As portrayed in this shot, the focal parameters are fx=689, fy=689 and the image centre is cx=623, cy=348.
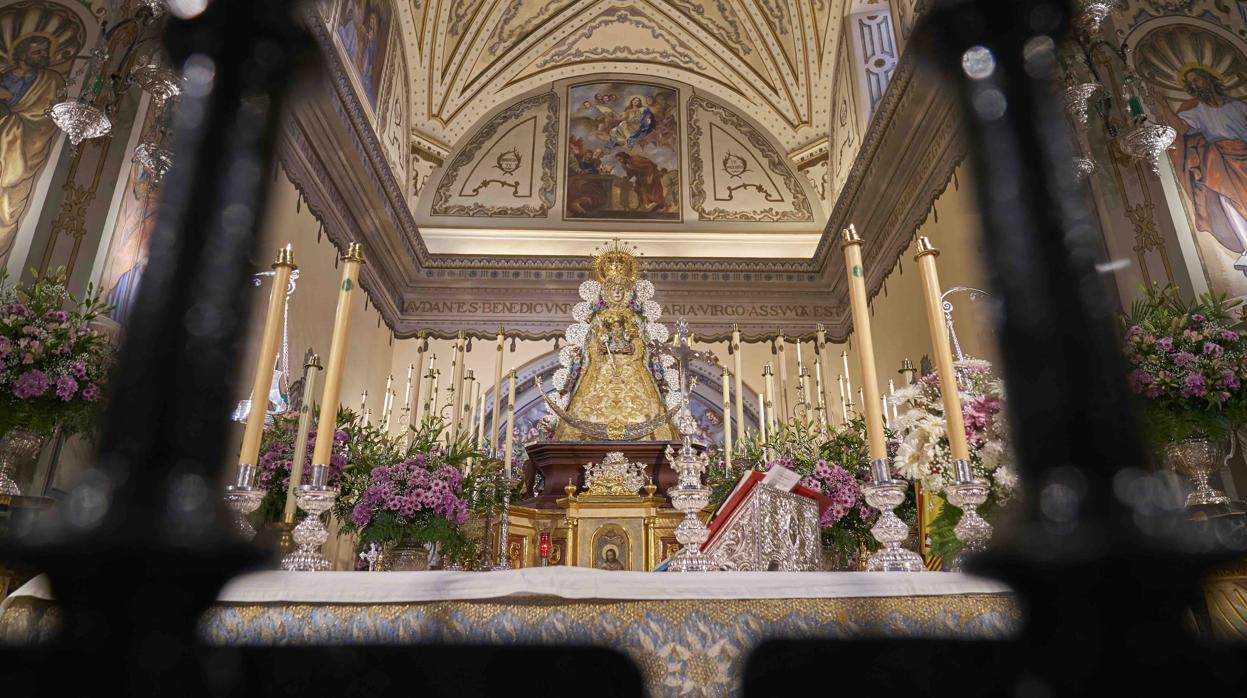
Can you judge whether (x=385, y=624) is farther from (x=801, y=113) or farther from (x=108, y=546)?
(x=801, y=113)

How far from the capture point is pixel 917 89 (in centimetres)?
561

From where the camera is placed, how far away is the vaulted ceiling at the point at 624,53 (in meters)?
9.56

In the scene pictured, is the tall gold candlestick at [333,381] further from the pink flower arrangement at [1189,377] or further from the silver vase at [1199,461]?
the silver vase at [1199,461]

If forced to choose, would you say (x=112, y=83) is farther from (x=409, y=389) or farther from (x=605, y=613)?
(x=409, y=389)

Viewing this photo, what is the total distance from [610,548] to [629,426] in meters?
1.05

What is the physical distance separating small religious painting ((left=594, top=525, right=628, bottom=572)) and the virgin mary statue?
82 cm

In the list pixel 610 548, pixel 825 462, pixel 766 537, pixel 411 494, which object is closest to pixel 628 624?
pixel 766 537

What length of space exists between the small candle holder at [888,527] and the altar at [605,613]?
389 millimetres

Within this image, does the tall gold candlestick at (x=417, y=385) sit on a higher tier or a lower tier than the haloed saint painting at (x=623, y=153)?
lower

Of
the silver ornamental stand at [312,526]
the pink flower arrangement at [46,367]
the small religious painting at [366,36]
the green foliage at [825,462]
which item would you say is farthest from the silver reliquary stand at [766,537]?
the small religious painting at [366,36]

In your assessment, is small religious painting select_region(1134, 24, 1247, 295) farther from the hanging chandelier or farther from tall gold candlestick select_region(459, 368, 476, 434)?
the hanging chandelier

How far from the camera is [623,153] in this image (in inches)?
414

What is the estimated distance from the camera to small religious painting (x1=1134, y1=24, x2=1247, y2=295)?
3572 mm

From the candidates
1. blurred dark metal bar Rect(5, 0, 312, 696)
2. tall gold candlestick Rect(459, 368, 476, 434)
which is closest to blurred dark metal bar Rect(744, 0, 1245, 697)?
blurred dark metal bar Rect(5, 0, 312, 696)
